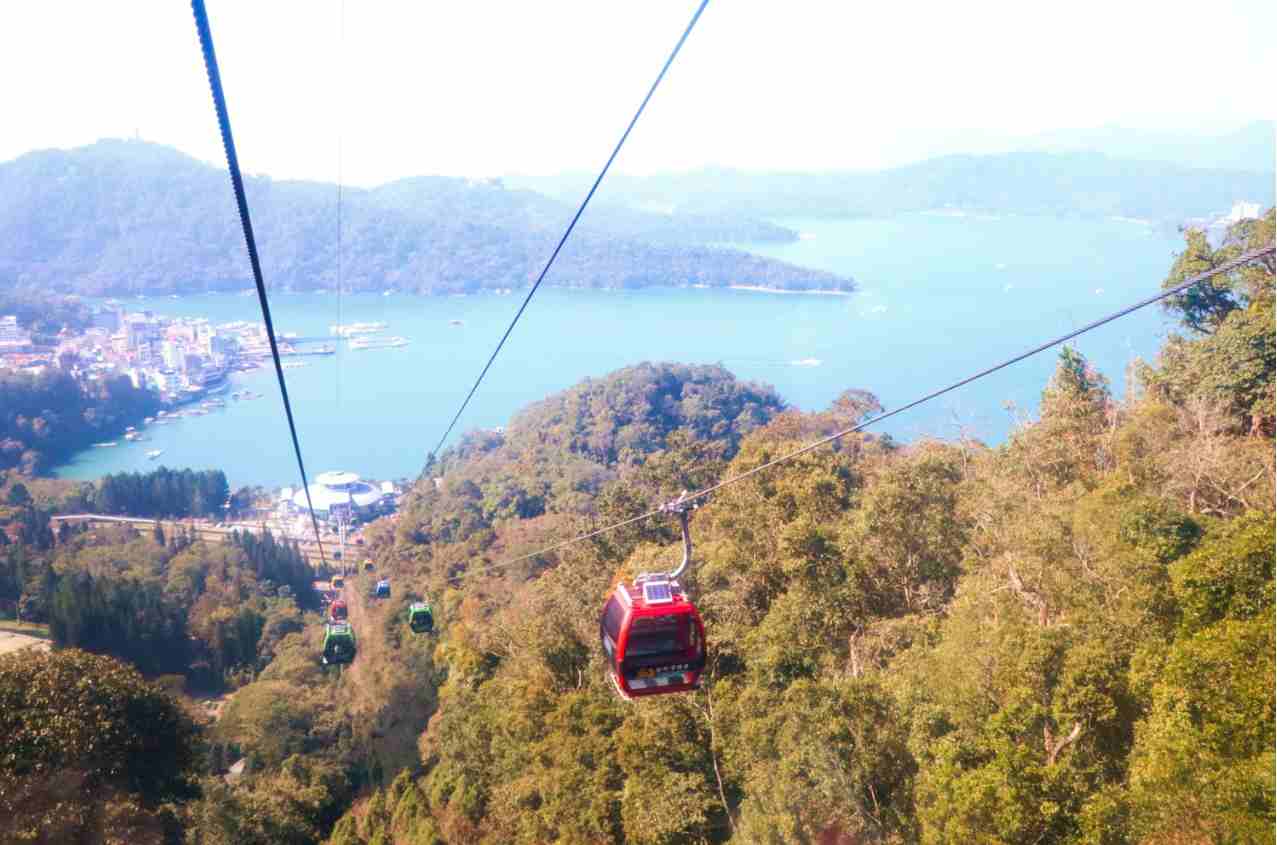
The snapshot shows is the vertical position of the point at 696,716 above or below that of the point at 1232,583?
below

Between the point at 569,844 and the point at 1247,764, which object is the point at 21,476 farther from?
the point at 1247,764

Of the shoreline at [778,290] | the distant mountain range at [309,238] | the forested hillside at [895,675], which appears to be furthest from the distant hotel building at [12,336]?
the shoreline at [778,290]

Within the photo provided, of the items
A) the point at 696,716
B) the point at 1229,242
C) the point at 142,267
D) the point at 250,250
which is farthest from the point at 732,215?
the point at 250,250

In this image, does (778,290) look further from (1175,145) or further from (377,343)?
(377,343)

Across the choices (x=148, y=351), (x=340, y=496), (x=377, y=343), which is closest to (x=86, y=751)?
(x=340, y=496)

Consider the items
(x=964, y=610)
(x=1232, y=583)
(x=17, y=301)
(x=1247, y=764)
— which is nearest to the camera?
(x=1247, y=764)

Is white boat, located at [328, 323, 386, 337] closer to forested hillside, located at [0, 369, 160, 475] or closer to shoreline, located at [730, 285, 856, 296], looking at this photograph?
forested hillside, located at [0, 369, 160, 475]
